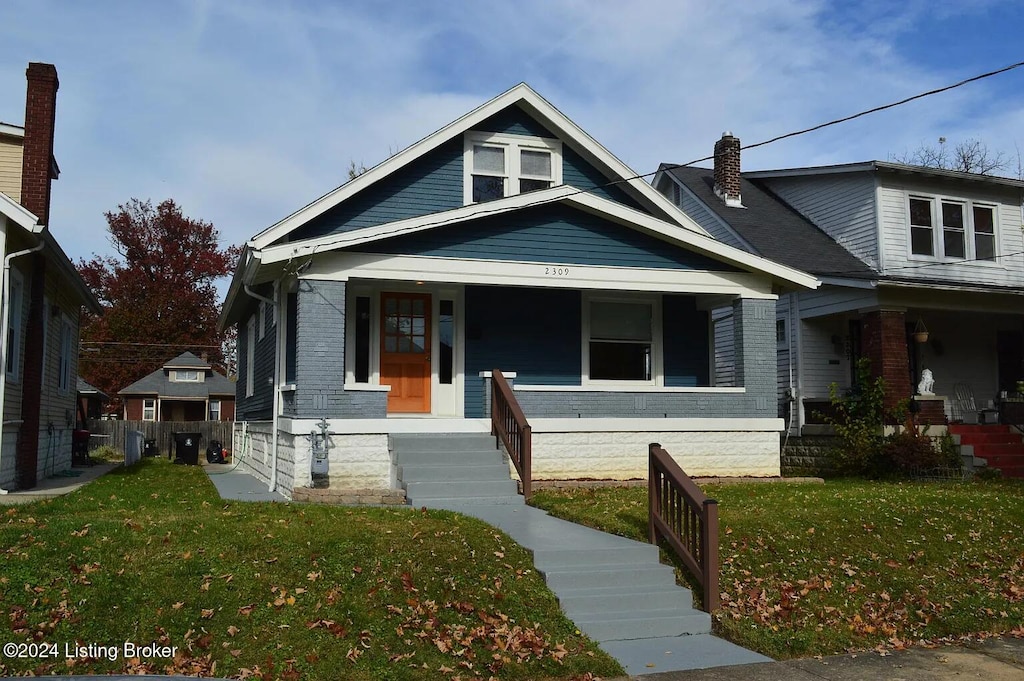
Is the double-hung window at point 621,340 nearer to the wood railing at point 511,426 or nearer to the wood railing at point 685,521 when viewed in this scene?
the wood railing at point 511,426

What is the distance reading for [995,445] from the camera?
56.7ft

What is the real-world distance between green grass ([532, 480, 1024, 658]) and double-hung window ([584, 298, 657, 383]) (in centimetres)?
432

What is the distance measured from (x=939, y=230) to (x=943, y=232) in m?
0.15

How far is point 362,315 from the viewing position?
48.9 feet

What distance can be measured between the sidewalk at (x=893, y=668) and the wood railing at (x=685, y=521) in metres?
1.13

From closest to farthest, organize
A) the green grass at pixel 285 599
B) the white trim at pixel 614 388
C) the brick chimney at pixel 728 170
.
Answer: the green grass at pixel 285 599
the white trim at pixel 614 388
the brick chimney at pixel 728 170

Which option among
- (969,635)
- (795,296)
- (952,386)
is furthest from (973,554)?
(952,386)

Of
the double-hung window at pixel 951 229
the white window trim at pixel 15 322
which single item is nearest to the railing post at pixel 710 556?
the white window trim at pixel 15 322

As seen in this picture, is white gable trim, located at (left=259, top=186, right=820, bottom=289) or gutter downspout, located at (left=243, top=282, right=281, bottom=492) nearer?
white gable trim, located at (left=259, top=186, right=820, bottom=289)

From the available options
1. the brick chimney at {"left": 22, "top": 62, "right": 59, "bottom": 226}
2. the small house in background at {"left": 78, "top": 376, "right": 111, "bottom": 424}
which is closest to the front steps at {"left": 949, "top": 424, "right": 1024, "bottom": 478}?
the brick chimney at {"left": 22, "top": 62, "right": 59, "bottom": 226}

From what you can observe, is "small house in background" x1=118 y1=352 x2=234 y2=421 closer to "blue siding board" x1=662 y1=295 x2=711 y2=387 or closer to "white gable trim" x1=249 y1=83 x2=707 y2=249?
"white gable trim" x1=249 y1=83 x2=707 y2=249

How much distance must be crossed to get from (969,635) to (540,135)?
11176 millimetres

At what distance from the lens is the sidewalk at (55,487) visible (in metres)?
11.8

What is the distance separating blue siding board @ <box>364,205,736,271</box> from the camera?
13.7 metres
